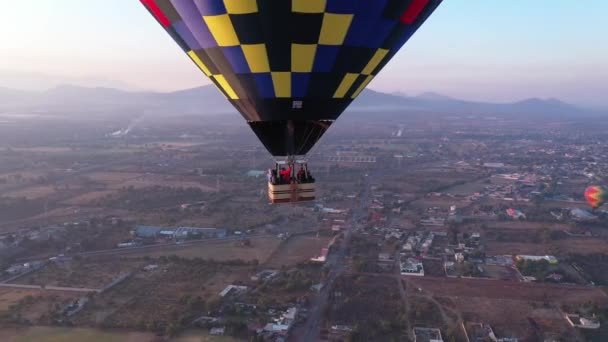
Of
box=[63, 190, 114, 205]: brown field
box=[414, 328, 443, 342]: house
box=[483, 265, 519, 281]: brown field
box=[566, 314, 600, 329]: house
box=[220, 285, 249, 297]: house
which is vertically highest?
box=[63, 190, 114, 205]: brown field

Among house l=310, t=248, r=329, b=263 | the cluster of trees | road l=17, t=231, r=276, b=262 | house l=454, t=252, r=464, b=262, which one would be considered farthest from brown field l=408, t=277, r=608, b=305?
road l=17, t=231, r=276, b=262

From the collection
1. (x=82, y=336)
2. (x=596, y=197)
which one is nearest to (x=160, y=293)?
(x=82, y=336)

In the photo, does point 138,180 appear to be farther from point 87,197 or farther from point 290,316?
point 290,316

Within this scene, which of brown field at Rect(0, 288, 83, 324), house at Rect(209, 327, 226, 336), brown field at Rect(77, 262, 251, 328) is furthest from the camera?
brown field at Rect(0, 288, 83, 324)

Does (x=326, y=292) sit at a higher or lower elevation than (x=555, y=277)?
higher

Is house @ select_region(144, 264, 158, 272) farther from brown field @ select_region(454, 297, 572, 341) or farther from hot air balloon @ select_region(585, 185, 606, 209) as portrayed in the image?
hot air balloon @ select_region(585, 185, 606, 209)

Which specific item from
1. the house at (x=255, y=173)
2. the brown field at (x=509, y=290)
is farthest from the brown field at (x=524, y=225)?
the house at (x=255, y=173)
